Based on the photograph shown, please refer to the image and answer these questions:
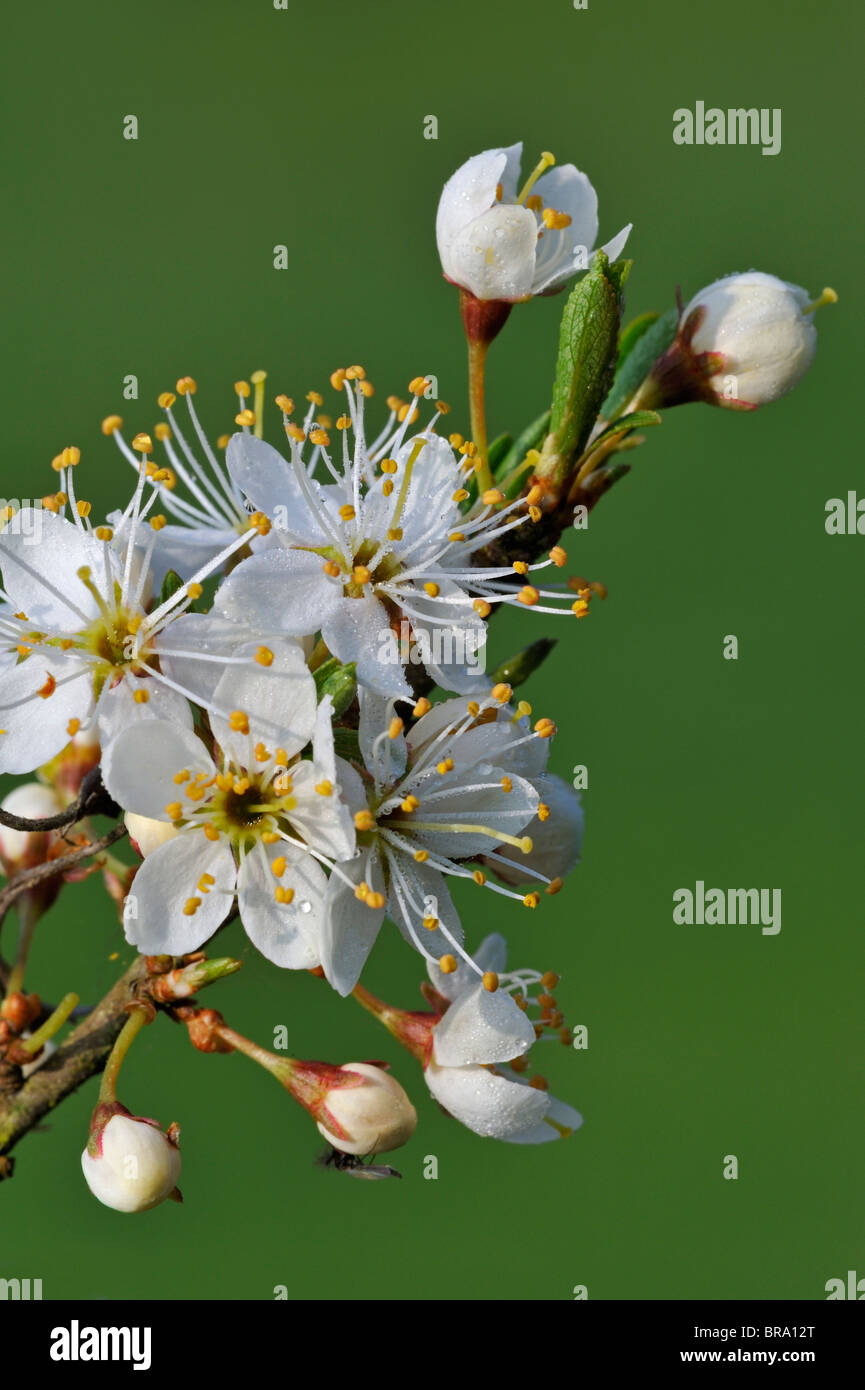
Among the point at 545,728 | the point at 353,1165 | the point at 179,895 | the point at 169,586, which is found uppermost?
the point at 169,586

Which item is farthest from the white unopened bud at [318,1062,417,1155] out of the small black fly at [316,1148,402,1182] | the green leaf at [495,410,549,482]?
the green leaf at [495,410,549,482]

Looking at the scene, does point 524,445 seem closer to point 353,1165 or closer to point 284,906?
point 284,906

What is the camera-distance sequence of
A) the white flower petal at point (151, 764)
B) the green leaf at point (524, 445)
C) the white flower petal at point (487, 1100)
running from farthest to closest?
the green leaf at point (524, 445) → the white flower petal at point (487, 1100) → the white flower petal at point (151, 764)

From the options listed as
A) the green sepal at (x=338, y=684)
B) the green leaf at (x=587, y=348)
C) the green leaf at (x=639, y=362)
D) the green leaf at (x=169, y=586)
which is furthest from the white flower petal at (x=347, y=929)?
the green leaf at (x=639, y=362)

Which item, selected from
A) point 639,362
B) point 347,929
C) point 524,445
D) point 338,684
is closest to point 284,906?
Answer: point 347,929

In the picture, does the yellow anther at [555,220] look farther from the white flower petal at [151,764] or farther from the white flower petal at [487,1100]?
the white flower petal at [487,1100]
